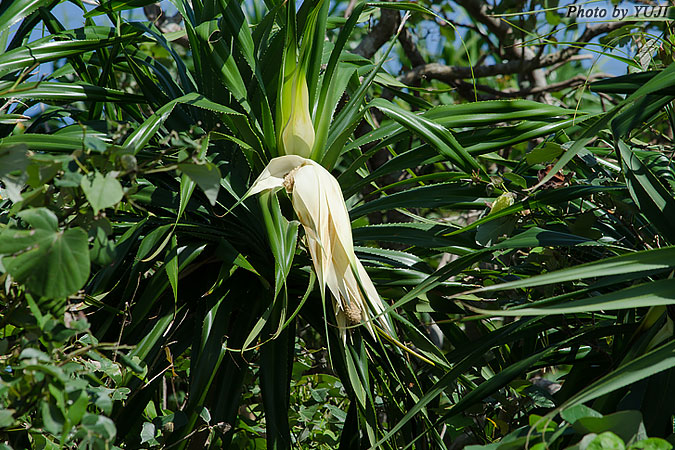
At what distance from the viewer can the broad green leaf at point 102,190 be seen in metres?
0.76

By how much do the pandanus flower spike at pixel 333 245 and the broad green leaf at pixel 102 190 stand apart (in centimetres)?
40

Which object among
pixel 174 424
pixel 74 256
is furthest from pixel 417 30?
pixel 74 256

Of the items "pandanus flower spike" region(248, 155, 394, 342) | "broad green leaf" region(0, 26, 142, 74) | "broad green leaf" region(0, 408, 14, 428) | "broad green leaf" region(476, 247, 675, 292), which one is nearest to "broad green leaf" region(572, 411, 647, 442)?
"broad green leaf" region(476, 247, 675, 292)

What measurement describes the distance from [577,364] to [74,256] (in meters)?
0.97

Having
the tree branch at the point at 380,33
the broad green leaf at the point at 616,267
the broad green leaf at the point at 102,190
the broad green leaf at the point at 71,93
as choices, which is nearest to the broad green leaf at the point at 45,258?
the broad green leaf at the point at 102,190

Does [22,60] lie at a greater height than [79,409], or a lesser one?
greater

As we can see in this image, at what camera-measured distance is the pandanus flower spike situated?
1165 mm

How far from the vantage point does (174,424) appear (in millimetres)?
1177

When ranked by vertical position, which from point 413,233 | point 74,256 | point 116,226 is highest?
point 74,256

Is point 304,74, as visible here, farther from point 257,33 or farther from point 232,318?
point 232,318

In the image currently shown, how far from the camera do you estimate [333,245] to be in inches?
46.7

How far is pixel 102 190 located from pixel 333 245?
505mm

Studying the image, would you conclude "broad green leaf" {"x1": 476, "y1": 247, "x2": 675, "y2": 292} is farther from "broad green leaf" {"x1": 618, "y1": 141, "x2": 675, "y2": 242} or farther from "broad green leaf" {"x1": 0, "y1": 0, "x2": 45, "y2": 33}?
"broad green leaf" {"x1": 0, "y1": 0, "x2": 45, "y2": 33}

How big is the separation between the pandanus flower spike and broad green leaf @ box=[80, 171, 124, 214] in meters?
0.40
